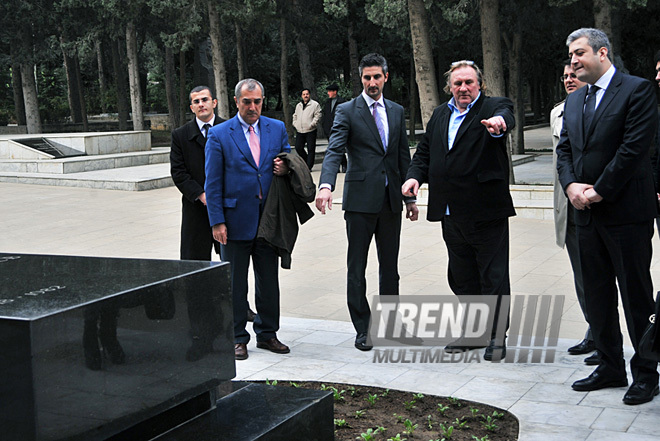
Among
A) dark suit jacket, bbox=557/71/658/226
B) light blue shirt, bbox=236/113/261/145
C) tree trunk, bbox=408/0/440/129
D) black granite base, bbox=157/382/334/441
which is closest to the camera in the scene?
black granite base, bbox=157/382/334/441

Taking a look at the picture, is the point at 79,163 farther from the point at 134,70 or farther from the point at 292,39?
the point at 292,39

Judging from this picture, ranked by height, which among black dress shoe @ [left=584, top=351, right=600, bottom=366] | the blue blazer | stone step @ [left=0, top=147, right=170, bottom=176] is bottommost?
black dress shoe @ [left=584, top=351, right=600, bottom=366]

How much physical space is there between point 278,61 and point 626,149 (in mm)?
35704

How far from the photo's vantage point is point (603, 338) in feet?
16.1

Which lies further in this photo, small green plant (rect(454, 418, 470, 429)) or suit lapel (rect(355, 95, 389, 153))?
suit lapel (rect(355, 95, 389, 153))

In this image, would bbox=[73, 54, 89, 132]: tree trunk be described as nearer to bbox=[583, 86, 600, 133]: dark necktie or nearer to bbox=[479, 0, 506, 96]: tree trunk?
bbox=[479, 0, 506, 96]: tree trunk

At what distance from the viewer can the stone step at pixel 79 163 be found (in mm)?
18859

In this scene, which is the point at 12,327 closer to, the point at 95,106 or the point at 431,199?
the point at 431,199

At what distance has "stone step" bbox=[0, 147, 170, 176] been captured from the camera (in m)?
18.9

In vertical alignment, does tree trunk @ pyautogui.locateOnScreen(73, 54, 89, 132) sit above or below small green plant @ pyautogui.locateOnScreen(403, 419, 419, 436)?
above

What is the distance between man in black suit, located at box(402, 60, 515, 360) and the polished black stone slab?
2.33m

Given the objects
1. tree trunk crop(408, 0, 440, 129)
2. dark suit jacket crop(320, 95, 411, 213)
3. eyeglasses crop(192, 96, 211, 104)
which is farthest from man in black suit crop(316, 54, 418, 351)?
tree trunk crop(408, 0, 440, 129)

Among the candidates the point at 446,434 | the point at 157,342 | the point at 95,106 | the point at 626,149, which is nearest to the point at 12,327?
the point at 157,342

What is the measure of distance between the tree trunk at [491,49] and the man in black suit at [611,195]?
11535mm
